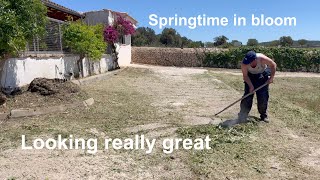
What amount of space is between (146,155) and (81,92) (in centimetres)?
469

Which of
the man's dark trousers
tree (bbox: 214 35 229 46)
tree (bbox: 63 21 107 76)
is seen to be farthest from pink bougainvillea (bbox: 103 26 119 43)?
tree (bbox: 214 35 229 46)

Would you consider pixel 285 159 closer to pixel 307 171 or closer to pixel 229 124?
pixel 307 171

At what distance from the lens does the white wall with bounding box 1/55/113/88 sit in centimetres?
933

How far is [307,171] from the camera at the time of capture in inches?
187

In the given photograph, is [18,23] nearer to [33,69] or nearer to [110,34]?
[33,69]

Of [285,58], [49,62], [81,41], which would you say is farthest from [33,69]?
[285,58]

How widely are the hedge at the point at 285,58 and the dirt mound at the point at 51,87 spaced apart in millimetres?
20400

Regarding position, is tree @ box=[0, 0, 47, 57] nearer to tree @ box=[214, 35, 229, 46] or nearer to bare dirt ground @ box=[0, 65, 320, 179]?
bare dirt ground @ box=[0, 65, 320, 179]

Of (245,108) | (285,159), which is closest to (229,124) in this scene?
(245,108)

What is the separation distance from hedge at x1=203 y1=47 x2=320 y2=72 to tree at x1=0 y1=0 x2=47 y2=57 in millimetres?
20851

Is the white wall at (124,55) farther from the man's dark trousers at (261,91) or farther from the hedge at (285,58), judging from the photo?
the man's dark trousers at (261,91)

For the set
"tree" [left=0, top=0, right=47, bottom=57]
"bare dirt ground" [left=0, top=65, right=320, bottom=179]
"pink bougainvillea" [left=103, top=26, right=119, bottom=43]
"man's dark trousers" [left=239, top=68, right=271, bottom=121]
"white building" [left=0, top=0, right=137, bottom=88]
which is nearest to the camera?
"bare dirt ground" [left=0, top=65, right=320, bottom=179]

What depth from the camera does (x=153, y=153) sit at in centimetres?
538

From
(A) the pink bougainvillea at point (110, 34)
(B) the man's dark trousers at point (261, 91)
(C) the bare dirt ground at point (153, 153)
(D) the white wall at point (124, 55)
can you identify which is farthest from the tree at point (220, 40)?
(B) the man's dark trousers at point (261, 91)
